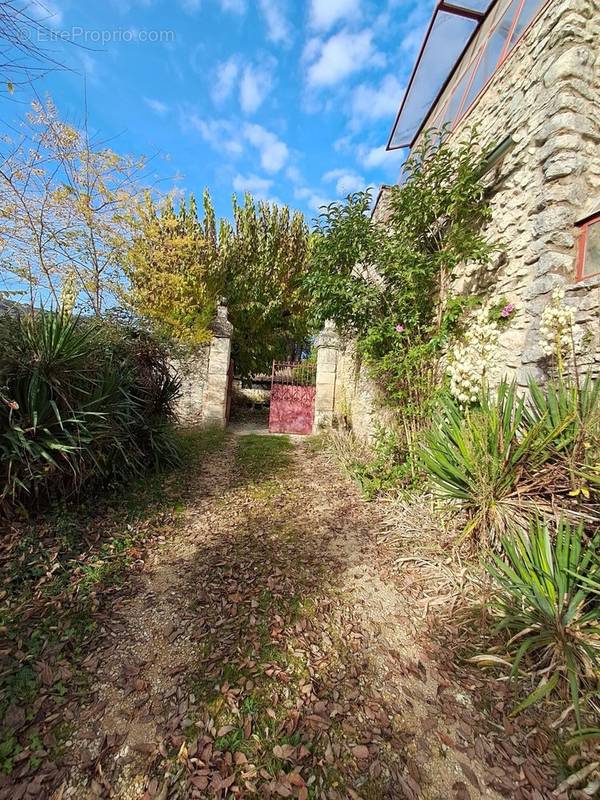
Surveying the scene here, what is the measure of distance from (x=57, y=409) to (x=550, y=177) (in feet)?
17.7

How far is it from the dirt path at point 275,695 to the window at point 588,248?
11.1ft

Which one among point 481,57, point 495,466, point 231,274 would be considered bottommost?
point 495,466

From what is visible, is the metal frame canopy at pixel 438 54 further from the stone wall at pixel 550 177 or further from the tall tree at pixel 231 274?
the tall tree at pixel 231 274

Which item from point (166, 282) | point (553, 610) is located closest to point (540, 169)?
point (553, 610)

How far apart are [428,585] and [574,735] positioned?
1.24m

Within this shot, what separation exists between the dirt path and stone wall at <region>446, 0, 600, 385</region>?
2810 mm

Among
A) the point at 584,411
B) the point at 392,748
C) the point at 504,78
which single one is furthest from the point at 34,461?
the point at 504,78

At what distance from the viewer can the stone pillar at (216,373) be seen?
7.82 m

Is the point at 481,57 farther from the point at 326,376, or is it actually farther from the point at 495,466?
the point at 495,466

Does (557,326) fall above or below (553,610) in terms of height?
above

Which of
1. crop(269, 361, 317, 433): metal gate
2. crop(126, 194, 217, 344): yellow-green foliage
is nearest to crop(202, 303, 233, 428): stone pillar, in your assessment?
crop(126, 194, 217, 344): yellow-green foliage

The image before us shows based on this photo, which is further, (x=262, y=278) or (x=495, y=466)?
(x=262, y=278)

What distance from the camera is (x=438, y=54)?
6.25 metres

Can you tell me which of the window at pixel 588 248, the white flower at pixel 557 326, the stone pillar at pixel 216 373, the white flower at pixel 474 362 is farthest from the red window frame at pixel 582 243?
the stone pillar at pixel 216 373
